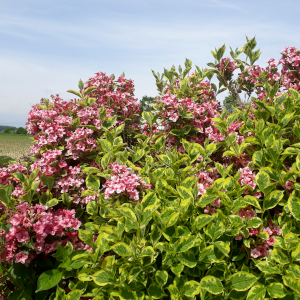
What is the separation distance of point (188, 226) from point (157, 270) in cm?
36

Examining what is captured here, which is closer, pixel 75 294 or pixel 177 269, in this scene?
pixel 177 269

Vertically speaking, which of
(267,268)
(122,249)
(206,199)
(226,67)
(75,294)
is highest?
(226,67)

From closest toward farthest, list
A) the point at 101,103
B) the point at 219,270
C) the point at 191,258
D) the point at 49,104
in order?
the point at 191,258 → the point at 219,270 → the point at 49,104 → the point at 101,103

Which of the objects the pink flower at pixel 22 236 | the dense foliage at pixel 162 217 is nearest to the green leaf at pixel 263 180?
the dense foliage at pixel 162 217

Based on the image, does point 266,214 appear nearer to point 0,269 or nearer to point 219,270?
point 219,270

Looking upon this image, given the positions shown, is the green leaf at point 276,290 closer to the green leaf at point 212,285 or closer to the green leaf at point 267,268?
the green leaf at point 267,268

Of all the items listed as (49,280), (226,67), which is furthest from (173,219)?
(226,67)

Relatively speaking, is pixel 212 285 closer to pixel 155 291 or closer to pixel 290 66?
pixel 155 291

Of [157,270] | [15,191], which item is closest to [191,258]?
[157,270]

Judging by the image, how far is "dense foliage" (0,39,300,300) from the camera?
5.65ft

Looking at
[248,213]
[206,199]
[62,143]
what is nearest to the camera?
[206,199]

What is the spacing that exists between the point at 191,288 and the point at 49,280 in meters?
1.05

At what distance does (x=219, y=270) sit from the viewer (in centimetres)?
183

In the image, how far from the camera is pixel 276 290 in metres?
1.67
